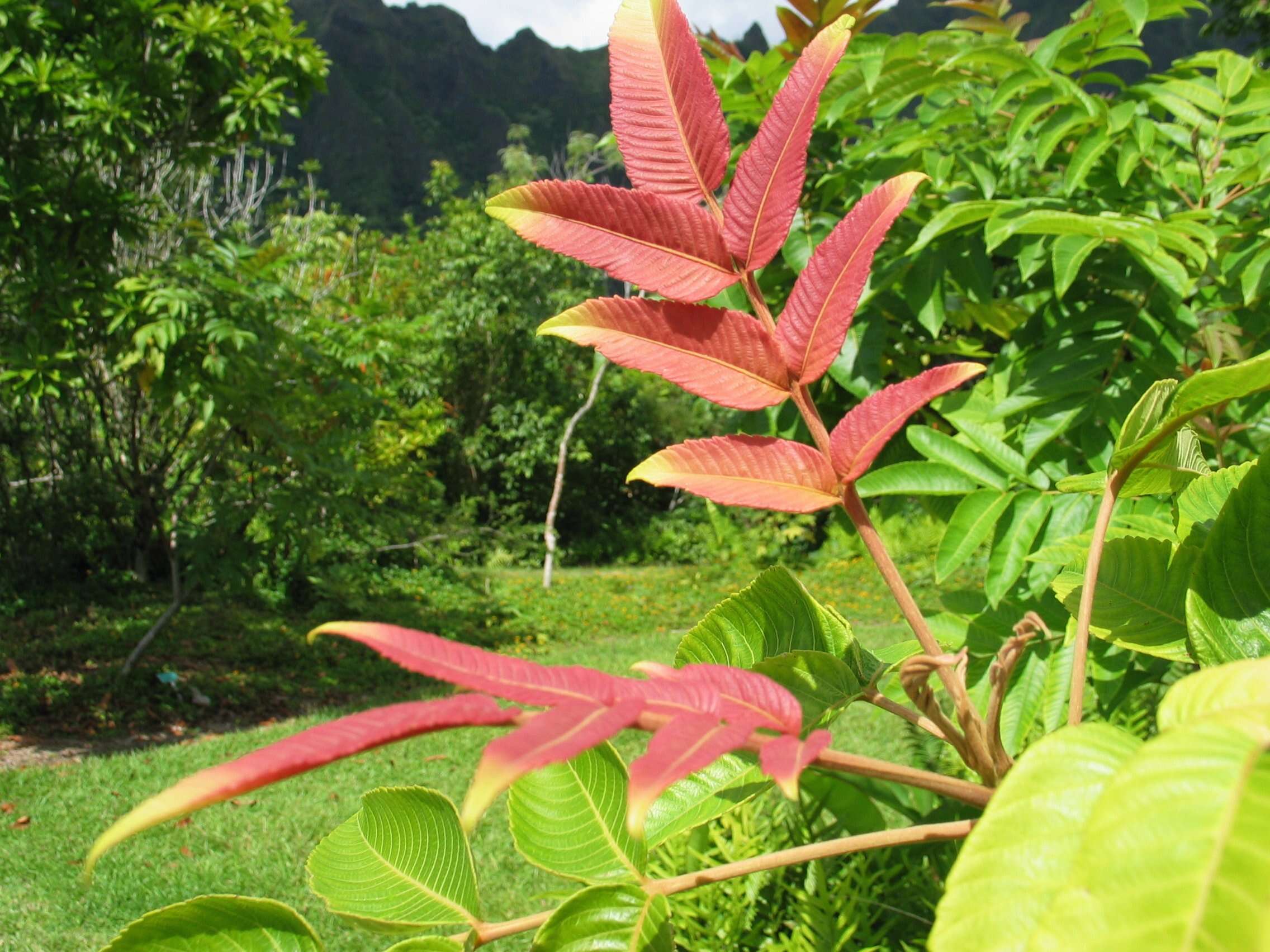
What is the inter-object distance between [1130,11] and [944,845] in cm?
195

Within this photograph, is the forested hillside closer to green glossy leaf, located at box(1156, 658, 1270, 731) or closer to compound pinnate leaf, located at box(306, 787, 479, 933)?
compound pinnate leaf, located at box(306, 787, 479, 933)

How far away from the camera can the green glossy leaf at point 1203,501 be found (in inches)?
25.9

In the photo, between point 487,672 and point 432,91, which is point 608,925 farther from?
point 432,91

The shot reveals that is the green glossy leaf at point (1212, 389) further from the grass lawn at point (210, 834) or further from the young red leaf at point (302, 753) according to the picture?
the grass lawn at point (210, 834)

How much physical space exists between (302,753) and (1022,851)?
255 mm

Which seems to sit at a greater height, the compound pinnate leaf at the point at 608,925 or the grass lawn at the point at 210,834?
the compound pinnate leaf at the point at 608,925

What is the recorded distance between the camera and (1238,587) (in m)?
0.56

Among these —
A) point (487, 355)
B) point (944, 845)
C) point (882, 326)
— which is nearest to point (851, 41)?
point (882, 326)

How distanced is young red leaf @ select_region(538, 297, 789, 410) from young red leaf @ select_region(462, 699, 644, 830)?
0.27m

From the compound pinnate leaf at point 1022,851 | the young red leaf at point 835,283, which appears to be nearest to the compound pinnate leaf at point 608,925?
the compound pinnate leaf at point 1022,851

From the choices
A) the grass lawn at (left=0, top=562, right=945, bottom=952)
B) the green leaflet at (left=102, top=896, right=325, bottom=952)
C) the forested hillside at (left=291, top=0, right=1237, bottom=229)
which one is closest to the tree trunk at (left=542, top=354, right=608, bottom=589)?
the grass lawn at (left=0, top=562, right=945, bottom=952)

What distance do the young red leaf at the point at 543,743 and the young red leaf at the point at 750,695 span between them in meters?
0.06

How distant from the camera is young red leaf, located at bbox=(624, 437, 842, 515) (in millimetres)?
547

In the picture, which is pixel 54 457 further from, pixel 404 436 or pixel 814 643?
pixel 814 643
